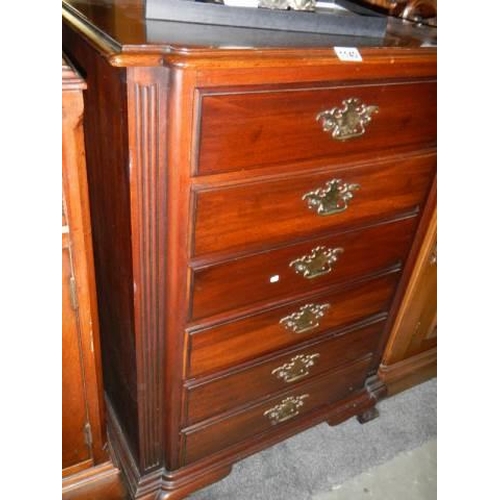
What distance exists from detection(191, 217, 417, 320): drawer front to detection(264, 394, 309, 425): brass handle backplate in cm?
34

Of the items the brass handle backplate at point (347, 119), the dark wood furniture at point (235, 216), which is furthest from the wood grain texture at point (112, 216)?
the brass handle backplate at point (347, 119)

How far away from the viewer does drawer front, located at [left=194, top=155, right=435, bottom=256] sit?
0.76 meters

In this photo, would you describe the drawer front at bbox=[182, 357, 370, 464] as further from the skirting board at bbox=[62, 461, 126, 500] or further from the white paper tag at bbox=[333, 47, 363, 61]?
the white paper tag at bbox=[333, 47, 363, 61]

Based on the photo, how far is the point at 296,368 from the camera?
1.11 m

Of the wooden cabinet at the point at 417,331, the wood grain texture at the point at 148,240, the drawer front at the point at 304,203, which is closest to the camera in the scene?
the wood grain texture at the point at 148,240

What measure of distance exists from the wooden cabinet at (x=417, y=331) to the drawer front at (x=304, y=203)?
0.55ft

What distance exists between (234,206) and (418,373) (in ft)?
3.40

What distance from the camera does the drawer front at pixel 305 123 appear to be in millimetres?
678

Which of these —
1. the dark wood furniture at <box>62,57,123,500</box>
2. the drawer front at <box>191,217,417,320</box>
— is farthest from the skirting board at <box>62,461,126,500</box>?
the drawer front at <box>191,217,417,320</box>

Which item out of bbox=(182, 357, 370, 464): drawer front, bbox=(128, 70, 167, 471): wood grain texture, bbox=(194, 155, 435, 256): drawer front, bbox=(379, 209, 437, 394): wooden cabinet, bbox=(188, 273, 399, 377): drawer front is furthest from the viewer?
bbox=(379, 209, 437, 394): wooden cabinet

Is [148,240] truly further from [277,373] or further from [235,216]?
[277,373]

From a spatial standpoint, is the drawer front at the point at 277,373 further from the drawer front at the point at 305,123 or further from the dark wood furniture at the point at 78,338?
the drawer front at the point at 305,123
